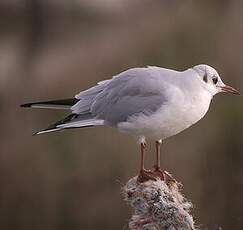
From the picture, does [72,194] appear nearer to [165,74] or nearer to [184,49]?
[184,49]

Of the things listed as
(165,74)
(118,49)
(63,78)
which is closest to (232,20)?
(118,49)

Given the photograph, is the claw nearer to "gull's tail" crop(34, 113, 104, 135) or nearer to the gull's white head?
"gull's tail" crop(34, 113, 104, 135)

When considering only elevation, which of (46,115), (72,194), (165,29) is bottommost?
(72,194)

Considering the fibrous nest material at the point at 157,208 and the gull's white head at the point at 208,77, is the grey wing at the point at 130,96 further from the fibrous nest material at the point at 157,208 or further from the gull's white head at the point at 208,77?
the fibrous nest material at the point at 157,208

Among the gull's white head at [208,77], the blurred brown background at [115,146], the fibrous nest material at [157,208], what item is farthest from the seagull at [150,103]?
the blurred brown background at [115,146]

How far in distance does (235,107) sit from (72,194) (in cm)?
124

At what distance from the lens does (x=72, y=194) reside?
540 cm

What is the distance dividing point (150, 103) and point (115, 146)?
6.91 ft

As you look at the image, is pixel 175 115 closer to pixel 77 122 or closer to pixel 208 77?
pixel 208 77

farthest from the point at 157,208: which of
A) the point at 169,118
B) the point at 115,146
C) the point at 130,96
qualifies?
the point at 115,146

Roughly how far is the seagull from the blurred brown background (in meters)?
1.28

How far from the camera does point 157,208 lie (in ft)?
9.11

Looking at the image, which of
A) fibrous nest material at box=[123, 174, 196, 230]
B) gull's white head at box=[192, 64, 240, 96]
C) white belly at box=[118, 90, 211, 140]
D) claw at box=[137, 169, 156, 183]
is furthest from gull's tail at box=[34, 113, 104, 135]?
fibrous nest material at box=[123, 174, 196, 230]

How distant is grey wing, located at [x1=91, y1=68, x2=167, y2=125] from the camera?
3414mm
